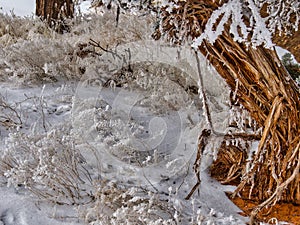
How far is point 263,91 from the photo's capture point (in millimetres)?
1937

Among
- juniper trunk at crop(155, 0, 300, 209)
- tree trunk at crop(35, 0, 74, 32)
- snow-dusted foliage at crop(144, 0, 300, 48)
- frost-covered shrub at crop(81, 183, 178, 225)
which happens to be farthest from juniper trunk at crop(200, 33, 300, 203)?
tree trunk at crop(35, 0, 74, 32)

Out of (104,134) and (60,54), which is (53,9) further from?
(104,134)

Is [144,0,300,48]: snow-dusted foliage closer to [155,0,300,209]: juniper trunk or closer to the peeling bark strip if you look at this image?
[155,0,300,209]: juniper trunk

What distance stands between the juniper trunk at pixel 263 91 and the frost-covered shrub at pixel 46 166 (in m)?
0.89

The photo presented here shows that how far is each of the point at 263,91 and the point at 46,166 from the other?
1.16 m

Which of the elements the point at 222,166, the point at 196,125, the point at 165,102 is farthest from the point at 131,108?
the point at 222,166

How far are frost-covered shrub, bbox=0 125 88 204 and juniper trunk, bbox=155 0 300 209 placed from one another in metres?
0.89

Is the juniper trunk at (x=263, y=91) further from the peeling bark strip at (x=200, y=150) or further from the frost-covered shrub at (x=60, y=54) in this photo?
the frost-covered shrub at (x=60, y=54)

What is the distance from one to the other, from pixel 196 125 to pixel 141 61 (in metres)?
1.15

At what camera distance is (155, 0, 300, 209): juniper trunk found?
1.85 metres

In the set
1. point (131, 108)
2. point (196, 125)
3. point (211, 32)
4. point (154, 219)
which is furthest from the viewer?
point (131, 108)

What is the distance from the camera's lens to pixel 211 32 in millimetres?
1683

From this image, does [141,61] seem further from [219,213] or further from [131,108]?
[219,213]

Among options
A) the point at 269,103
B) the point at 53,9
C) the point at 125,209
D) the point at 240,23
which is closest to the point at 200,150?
the point at 269,103
